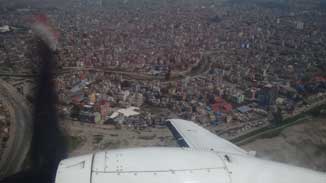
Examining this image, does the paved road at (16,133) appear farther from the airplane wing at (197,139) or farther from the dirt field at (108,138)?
the airplane wing at (197,139)

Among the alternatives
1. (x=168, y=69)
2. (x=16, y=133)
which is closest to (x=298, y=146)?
(x=16, y=133)

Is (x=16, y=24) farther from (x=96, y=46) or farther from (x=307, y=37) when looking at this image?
(x=307, y=37)

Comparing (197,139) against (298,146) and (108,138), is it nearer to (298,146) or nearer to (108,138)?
(298,146)

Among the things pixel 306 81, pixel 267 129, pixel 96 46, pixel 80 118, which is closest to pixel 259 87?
pixel 306 81

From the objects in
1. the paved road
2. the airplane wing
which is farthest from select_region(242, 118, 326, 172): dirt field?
the paved road

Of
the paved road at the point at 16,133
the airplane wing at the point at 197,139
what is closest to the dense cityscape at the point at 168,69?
the paved road at the point at 16,133
